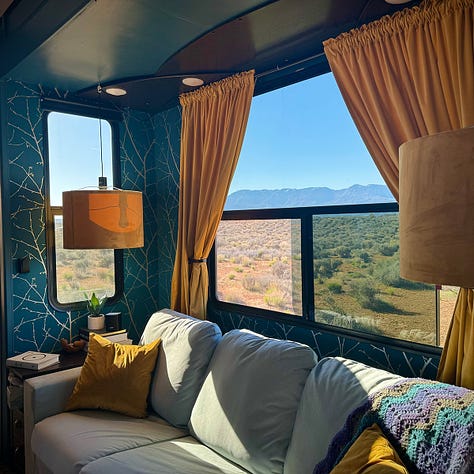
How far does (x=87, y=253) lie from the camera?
3334 mm

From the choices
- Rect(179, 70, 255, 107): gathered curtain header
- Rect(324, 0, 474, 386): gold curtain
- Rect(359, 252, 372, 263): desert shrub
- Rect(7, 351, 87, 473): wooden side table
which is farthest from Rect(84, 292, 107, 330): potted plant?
Rect(324, 0, 474, 386): gold curtain

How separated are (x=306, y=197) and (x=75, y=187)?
1821mm

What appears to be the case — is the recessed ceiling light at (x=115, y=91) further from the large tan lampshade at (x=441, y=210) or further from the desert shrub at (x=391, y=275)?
the large tan lampshade at (x=441, y=210)

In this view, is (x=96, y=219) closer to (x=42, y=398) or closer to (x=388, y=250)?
(x=42, y=398)

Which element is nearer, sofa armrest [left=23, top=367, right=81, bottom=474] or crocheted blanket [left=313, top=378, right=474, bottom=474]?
crocheted blanket [left=313, top=378, right=474, bottom=474]

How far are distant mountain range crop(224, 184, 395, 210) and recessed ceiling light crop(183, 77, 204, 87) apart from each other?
0.81m

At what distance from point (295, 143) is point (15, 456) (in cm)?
268

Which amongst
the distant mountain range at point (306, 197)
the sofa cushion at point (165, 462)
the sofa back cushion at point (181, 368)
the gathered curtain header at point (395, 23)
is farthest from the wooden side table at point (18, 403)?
the gathered curtain header at point (395, 23)

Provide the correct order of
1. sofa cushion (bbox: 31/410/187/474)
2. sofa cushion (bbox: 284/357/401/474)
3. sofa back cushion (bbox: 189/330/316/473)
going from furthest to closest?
sofa cushion (bbox: 31/410/187/474), sofa back cushion (bbox: 189/330/316/473), sofa cushion (bbox: 284/357/401/474)

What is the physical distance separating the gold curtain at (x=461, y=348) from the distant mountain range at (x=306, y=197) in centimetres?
65

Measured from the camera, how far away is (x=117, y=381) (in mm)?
2373

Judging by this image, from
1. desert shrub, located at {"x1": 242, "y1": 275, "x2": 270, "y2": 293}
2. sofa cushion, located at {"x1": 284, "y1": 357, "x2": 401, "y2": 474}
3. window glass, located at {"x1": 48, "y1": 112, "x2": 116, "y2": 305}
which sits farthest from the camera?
window glass, located at {"x1": 48, "y1": 112, "x2": 116, "y2": 305}

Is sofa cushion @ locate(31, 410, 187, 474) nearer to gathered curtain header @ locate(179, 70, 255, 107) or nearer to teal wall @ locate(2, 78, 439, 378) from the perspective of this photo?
teal wall @ locate(2, 78, 439, 378)

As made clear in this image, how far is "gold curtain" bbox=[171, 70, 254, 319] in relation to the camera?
281cm
